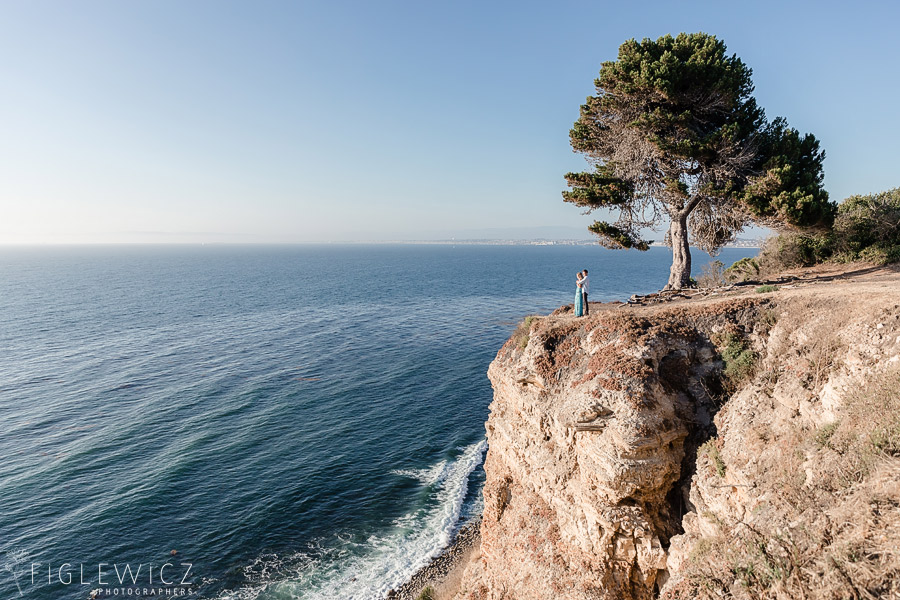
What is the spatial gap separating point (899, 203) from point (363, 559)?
139ft

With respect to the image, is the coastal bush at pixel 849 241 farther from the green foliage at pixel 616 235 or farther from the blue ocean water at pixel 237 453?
the blue ocean water at pixel 237 453

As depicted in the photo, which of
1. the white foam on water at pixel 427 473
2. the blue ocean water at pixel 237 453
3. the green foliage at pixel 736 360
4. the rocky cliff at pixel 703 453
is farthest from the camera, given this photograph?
the white foam on water at pixel 427 473

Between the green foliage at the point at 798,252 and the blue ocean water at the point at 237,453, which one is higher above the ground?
the green foliage at the point at 798,252

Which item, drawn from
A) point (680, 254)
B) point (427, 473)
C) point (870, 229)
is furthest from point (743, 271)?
point (427, 473)

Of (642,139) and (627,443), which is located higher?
(642,139)

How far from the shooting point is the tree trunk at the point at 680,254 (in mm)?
26875

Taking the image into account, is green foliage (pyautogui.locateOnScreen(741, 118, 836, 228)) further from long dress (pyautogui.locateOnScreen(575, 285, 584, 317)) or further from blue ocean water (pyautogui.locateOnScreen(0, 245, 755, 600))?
blue ocean water (pyautogui.locateOnScreen(0, 245, 755, 600))

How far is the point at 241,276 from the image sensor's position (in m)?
153

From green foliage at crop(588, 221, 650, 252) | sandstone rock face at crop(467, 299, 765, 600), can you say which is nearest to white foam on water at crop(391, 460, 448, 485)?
sandstone rock face at crop(467, 299, 765, 600)

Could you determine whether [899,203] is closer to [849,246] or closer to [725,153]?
[849,246]

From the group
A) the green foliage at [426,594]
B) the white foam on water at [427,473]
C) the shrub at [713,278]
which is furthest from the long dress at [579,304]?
the white foam on water at [427,473]

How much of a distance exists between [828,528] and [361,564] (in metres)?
23.4

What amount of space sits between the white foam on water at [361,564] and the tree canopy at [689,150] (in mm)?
21893

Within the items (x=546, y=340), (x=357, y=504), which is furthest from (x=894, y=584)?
(x=357, y=504)
